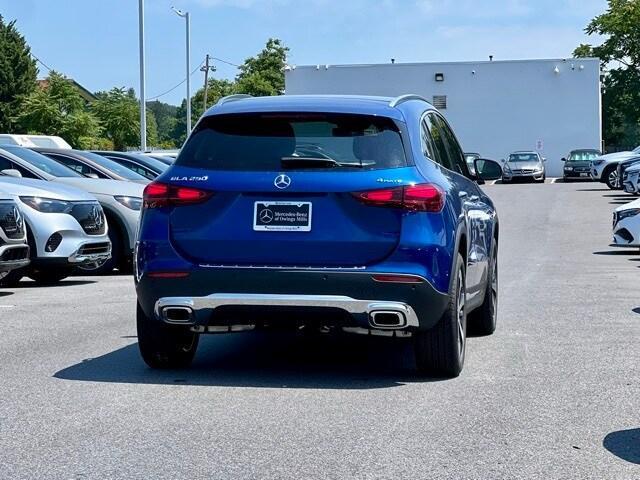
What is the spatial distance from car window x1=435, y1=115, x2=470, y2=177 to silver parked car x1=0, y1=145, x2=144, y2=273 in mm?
7286

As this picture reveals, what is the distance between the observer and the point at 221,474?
5449 millimetres

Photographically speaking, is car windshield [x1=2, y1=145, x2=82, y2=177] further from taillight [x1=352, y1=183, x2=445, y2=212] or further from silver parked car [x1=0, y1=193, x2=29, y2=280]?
taillight [x1=352, y1=183, x2=445, y2=212]

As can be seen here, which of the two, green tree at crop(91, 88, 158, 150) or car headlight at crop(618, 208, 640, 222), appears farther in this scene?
green tree at crop(91, 88, 158, 150)

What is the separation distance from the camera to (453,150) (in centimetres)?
953

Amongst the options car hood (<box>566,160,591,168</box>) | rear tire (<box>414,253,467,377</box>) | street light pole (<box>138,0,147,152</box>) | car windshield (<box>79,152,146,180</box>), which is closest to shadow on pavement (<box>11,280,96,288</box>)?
car windshield (<box>79,152,146,180</box>)

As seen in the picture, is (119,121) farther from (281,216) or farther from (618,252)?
(281,216)

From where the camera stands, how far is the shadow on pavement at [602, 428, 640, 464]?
19.3ft

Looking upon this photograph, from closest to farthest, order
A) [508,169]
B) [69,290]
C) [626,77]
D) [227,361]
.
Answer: [227,361]
[69,290]
[508,169]
[626,77]

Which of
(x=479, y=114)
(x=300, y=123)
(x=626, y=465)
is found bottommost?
(x=626, y=465)

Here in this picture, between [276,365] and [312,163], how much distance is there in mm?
1682

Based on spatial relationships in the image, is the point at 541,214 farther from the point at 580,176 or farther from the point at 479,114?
the point at 479,114

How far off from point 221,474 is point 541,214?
28982 millimetres

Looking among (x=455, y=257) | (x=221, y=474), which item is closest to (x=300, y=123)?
(x=455, y=257)

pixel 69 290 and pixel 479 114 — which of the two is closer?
pixel 69 290
